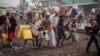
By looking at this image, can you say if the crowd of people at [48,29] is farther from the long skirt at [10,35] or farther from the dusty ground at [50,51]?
the dusty ground at [50,51]

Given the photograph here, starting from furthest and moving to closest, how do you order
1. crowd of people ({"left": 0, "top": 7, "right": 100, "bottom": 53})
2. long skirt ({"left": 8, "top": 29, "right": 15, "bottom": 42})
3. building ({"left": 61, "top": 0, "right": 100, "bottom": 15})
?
building ({"left": 61, "top": 0, "right": 100, "bottom": 15}) < long skirt ({"left": 8, "top": 29, "right": 15, "bottom": 42}) < crowd of people ({"left": 0, "top": 7, "right": 100, "bottom": 53})

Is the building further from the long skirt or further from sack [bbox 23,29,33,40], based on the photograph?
the long skirt

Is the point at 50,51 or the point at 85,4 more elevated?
the point at 85,4

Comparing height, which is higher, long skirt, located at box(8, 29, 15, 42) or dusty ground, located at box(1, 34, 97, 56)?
long skirt, located at box(8, 29, 15, 42)

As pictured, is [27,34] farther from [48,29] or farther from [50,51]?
[50,51]

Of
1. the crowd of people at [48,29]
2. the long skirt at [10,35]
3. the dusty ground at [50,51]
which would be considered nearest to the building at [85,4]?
the crowd of people at [48,29]

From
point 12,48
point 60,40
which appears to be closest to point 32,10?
point 60,40

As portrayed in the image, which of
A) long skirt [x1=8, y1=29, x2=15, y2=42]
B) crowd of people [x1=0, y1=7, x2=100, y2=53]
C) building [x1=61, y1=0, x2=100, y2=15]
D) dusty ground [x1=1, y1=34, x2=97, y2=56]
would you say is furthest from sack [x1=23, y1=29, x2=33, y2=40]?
building [x1=61, y1=0, x2=100, y2=15]

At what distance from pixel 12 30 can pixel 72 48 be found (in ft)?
7.72

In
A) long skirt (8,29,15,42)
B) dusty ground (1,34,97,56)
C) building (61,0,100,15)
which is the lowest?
dusty ground (1,34,97,56)

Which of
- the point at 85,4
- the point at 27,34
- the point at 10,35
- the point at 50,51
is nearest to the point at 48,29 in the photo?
the point at 27,34

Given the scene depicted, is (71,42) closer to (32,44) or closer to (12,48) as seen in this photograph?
(32,44)

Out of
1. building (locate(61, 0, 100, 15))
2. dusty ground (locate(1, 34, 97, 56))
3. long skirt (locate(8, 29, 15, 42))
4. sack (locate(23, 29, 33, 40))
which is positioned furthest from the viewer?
building (locate(61, 0, 100, 15))

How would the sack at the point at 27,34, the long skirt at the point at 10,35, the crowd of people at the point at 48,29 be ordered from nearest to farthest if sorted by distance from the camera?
the sack at the point at 27,34 < the crowd of people at the point at 48,29 < the long skirt at the point at 10,35
